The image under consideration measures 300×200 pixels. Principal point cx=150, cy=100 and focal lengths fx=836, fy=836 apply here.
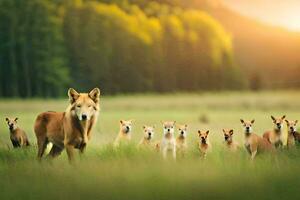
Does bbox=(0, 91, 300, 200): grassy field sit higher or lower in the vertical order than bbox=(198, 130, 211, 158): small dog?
lower

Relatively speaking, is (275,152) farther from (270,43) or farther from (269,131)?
(270,43)

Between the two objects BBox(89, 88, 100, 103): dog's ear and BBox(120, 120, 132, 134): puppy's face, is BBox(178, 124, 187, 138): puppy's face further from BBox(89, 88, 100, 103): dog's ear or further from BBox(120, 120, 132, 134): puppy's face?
BBox(89, 88, 100, 103): dog's ear

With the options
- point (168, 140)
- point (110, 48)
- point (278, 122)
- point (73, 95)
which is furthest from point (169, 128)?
point (110, 48)

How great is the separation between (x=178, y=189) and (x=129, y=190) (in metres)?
0.32

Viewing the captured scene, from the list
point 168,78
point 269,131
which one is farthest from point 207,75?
point 269,131

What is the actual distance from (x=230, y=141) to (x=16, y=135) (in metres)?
1.58

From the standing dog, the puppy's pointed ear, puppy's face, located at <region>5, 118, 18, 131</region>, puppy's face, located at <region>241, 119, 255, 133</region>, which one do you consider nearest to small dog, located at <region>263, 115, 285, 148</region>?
puppy's face, located at <region>241, 119, 255, 133</region>

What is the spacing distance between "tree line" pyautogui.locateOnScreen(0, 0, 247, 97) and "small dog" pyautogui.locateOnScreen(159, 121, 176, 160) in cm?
94

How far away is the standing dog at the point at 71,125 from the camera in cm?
530

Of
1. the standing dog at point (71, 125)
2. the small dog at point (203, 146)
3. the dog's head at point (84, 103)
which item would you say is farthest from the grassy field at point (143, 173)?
the dog's head at point (84, 103)

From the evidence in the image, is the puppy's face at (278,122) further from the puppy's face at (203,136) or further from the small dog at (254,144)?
the puppy's face at (203,136)

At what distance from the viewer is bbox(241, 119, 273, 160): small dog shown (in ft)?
18.7

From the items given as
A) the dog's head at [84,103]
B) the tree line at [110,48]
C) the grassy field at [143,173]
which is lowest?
the grassy field at [143,173]

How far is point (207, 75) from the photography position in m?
6.57
